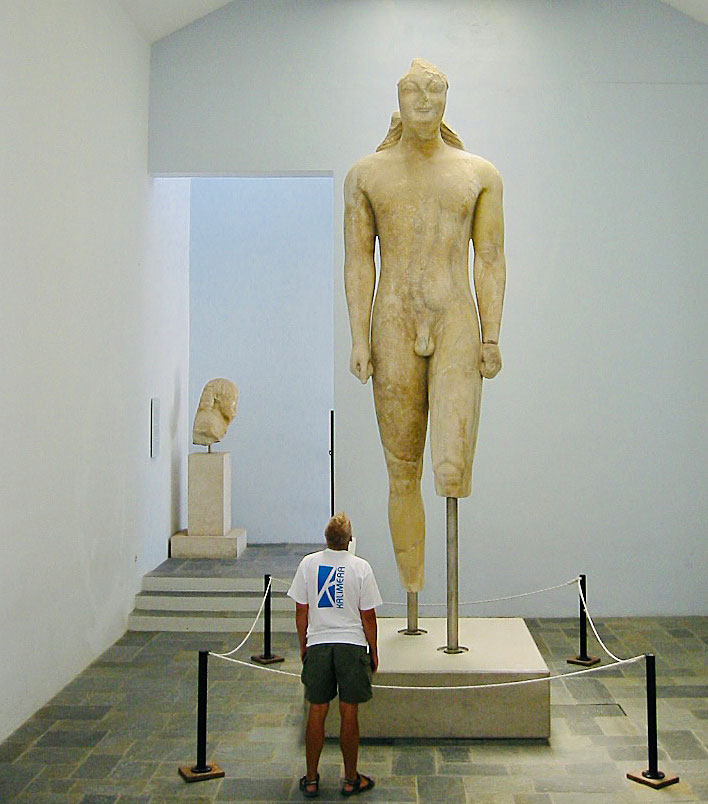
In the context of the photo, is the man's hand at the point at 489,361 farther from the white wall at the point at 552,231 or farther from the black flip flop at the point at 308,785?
the white wall at the point at 552,231

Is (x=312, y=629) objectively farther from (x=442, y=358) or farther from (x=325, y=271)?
(x=325, y=271)

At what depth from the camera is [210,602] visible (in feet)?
25.0

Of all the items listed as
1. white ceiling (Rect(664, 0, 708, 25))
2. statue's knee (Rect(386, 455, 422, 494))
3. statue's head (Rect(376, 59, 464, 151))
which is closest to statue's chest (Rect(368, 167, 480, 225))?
statue's head (Rect(376, 59, 464, 151))

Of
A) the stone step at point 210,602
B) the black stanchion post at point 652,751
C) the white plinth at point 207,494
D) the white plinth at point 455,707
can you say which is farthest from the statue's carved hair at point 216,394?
the black stanchion post at point 652,751

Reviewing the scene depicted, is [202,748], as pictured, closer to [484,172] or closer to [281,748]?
[281,748]

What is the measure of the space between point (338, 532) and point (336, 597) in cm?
29

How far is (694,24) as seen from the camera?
798cm

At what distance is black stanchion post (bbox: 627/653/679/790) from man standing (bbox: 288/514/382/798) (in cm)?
133

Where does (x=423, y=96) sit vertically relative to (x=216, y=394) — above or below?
above

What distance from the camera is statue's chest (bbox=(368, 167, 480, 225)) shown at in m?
5.04

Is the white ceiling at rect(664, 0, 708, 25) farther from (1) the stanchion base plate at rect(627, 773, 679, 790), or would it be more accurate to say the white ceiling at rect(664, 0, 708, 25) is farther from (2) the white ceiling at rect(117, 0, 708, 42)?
(1) the stanchion base plate at rect(627, 773, 679, 790)

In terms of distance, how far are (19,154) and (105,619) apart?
139 inches

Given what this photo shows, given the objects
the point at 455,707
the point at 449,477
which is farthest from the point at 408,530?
the point at 455,707

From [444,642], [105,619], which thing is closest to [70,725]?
[105,619]
